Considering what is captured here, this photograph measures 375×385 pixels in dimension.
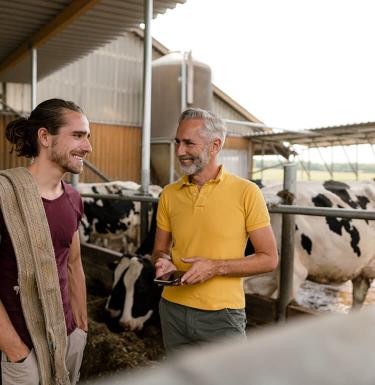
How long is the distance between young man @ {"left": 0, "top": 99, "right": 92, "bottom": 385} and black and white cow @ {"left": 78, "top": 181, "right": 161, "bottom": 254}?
7770 millimetres

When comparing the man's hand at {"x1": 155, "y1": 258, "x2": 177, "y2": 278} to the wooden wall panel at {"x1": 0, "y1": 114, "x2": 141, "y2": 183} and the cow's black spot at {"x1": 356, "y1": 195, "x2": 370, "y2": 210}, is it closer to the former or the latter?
the cow's black spot at {"x1": 356, "y1": 195, "x2": 370, "y2": 210}

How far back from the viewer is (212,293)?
2043 millimetres

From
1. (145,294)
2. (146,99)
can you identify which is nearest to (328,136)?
(146,99)

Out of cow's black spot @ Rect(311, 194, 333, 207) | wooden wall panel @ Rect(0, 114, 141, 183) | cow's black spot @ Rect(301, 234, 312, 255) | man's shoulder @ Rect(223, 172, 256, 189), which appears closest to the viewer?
man's shoulder @ Rect(223, 172, 256, 189)

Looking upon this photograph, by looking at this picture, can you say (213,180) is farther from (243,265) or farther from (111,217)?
(111,217)

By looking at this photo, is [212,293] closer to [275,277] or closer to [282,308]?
[282,308]

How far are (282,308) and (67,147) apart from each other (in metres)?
2.21

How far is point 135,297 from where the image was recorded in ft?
12.0

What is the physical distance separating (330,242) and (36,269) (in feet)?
13.3

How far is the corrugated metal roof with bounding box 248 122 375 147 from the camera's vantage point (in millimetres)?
14609

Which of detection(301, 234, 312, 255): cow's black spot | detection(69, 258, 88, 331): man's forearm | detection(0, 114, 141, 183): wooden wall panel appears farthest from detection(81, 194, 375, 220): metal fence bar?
detection(0, 114, 141, 183): wooden wall panel

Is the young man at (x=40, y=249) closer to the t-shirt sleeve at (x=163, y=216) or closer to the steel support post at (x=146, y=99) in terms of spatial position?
the t-shirt sleeve at (x=163, y=216)

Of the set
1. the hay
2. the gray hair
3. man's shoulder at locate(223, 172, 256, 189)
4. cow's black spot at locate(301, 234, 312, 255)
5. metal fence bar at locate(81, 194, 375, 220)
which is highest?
the gray hair

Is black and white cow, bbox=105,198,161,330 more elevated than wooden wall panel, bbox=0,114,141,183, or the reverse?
wooden wall panel, bbox=0,114,141,183
